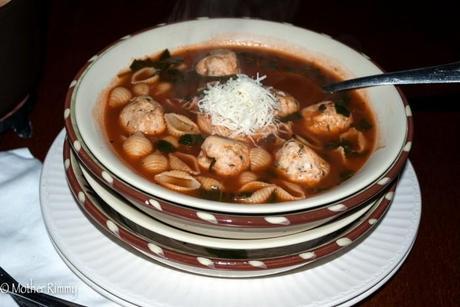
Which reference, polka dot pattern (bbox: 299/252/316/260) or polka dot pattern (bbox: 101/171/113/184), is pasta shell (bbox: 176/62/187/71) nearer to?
polka dot pattern (bbox: 101/171/113/184)

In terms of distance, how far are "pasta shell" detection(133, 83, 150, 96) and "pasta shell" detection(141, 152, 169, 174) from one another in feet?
1.38

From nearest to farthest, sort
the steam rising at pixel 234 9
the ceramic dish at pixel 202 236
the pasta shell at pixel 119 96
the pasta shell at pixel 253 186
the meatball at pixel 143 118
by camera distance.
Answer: the ceramic dish at pixel 202 236 → the pasta shell at pixel 253 186 → the meatball at pixel 143 118 → the pasta shell at pixel 119 96 → the steam rising at pixel 234 9

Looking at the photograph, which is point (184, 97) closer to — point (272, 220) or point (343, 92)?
point (343, 92)

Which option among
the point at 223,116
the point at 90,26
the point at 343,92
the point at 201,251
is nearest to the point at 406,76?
the point at 343,92

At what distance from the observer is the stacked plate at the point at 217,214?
1566 mm

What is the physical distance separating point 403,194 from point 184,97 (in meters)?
0.90

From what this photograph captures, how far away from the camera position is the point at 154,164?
6.26 feet

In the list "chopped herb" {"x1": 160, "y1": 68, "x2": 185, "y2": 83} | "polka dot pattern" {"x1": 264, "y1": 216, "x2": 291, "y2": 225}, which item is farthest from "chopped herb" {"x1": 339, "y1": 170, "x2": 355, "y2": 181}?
"chopped herb" {"x1": 160, "y1": 68, "x2": 185, "y2": 83}

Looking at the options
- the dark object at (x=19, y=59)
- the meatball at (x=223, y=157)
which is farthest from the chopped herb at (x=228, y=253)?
the dark object at (x=19, y=59)

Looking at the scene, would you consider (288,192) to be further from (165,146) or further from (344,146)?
(165,146)

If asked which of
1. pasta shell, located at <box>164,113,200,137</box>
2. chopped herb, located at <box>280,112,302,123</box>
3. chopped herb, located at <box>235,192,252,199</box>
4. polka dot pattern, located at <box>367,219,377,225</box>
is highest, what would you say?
polka dot pattern, located at <box>367,219,377,225</box>

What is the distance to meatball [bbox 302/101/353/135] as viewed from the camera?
217cm

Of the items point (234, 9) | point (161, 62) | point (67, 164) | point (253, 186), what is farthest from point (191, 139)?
point (234, 9)

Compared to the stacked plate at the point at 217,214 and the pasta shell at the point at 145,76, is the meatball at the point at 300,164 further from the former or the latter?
the pasta shell at the point at 145,76
